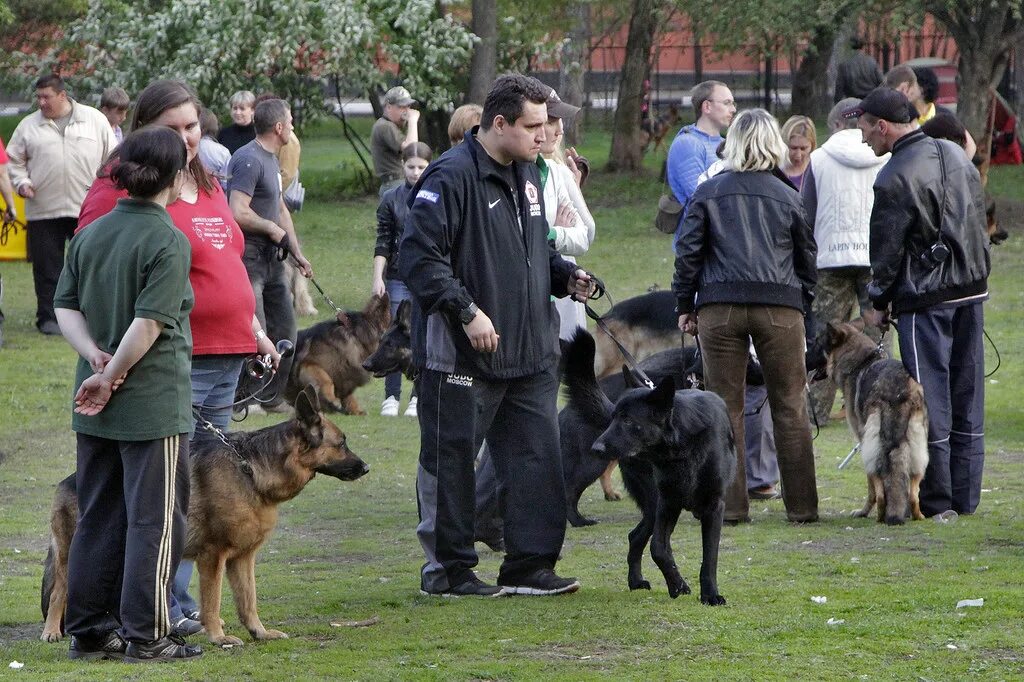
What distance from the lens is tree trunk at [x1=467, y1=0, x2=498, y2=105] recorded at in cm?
2327

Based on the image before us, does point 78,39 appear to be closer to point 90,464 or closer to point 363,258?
point 363,258

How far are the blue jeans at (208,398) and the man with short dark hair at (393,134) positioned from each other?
6897 millimetres

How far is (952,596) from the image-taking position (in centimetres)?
569

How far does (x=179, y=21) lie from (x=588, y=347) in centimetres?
1817

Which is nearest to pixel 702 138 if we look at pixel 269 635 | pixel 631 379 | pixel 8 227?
pixel 631 379

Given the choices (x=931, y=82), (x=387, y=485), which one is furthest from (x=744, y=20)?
(x=387, y=485)

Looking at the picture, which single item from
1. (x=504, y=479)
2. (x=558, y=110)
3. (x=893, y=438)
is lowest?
(x=893, y=438)

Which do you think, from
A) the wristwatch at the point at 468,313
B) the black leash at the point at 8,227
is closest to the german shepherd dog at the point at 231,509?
the wristwatch at the point at 468,313

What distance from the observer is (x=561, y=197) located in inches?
273

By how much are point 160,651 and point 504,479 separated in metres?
1.67

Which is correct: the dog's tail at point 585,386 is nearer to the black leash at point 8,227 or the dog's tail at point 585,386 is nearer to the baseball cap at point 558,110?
the baseball cap at point 558,110

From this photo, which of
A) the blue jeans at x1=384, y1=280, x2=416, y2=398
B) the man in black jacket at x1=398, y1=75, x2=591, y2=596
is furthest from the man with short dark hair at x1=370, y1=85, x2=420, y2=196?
the man in black jacket at x1=398, y1=75, x2=591, y2=596

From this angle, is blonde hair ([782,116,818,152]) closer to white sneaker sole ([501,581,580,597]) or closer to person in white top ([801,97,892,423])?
person in white top ([801,97,892,423])

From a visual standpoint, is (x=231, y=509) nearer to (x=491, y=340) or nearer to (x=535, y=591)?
(x=491, y=340)
